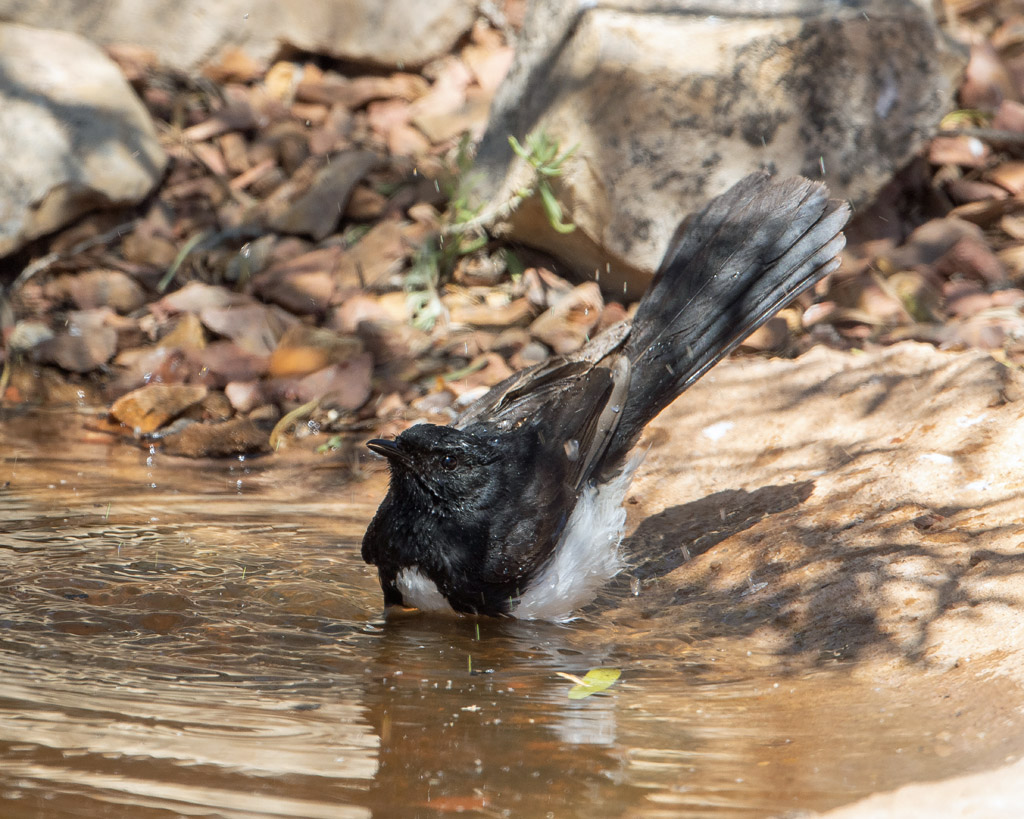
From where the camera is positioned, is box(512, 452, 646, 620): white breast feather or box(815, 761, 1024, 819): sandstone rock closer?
box(815, 761, 1024, 819): sandstone rock

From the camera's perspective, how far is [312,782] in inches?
93.2

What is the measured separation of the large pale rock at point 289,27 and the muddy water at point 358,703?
4.96 meters

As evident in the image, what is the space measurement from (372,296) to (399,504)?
3049mm

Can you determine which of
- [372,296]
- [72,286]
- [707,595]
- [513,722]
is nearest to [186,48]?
[72,286]

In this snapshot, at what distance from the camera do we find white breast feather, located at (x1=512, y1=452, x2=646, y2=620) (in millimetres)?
3986

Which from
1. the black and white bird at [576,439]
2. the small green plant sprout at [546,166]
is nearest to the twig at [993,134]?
the small green plant sprout at [546,166]

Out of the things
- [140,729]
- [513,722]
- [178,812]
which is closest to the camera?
[178,812]

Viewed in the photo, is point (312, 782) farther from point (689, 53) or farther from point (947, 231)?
point (947, 231)

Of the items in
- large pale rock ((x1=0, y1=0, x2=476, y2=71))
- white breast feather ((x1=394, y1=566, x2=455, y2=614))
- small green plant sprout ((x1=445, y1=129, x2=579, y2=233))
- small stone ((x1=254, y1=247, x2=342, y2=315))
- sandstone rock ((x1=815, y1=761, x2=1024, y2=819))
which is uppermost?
large pale rock ((x1=0, y1=0, x2=476, y2=71))

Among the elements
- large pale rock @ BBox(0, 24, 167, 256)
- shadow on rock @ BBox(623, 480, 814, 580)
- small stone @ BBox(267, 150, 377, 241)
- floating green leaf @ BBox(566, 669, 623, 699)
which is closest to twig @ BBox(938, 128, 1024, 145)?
shadow on rock @ BBox(623, 480, 814, 580)

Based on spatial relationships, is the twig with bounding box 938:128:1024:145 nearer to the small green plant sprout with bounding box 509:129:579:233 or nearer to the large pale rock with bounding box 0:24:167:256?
the small green plant sprout with bounding box 509:129:579:233

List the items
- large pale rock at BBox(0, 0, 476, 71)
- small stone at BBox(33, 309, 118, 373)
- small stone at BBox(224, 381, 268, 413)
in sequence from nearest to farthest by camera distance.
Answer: small stone at BBox(224, 381, 268, 413)
small stone at BBox(33, 309, 118, 373)
large pale rock at BBox(0, 0, 476, 71)

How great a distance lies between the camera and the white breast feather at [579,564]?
3.99 metres

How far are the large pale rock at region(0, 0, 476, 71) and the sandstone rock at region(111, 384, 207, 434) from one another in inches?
145
